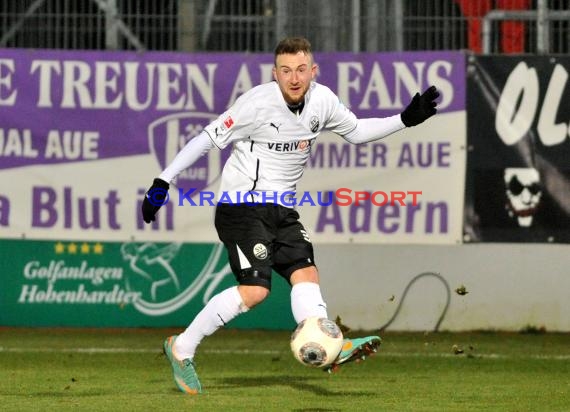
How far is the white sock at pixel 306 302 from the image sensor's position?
859 cm

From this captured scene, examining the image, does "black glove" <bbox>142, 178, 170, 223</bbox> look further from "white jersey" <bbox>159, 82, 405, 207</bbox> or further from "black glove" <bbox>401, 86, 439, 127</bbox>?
"black glove" <bbox>401, 86, 439, 127</bbox>

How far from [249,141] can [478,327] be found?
5.27m

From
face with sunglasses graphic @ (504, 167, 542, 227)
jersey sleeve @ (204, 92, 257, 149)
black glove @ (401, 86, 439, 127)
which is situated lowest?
face with sunglasses graphic @ (504, 167, 542, 227)

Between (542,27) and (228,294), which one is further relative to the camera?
(542,27)

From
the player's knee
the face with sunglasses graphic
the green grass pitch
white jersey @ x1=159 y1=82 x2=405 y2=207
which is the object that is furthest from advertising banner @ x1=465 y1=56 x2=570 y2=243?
the player's knee

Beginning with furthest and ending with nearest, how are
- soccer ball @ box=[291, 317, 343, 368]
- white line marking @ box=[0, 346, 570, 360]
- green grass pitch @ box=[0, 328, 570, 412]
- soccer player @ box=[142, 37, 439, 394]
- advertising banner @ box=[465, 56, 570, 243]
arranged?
advertising banner @ box=[465, 56, 570, 243] < white line marking @ box=[0, 346, 570, 360] < soccer player @ box=[142, 37, 439, 394] < green grass pitch @ box=[0, 328, 570, 412] < soccer ball @ box=[291, 317, 343, 368]

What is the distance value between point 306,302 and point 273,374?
6.64 ft

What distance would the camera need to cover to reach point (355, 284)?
540 inches

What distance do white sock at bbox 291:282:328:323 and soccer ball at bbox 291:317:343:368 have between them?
22 cm

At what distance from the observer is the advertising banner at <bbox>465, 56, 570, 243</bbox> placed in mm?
13586

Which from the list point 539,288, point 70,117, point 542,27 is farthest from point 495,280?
point 70,117

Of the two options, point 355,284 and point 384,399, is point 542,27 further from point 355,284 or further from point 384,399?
point 384,399

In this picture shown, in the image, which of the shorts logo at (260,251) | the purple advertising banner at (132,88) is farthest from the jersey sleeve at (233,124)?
the purple advertising banner at (132,88)

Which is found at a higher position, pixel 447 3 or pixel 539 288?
pixel 447 3
